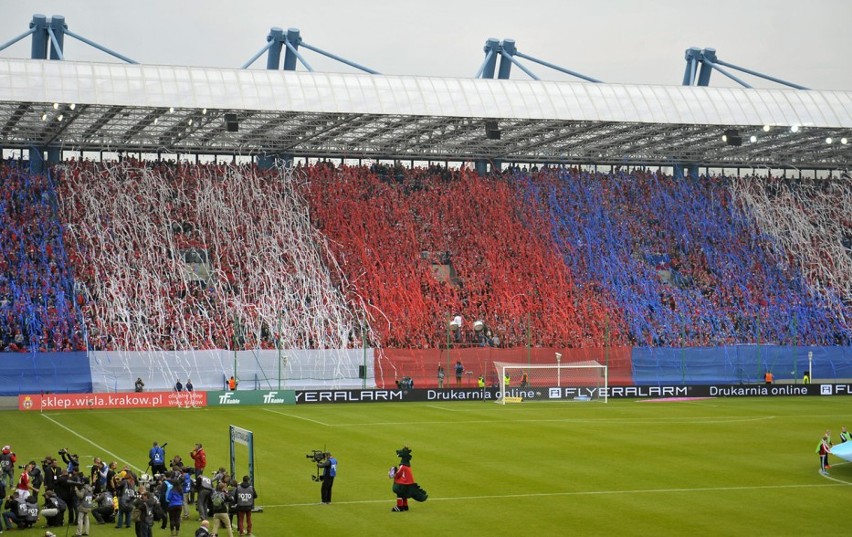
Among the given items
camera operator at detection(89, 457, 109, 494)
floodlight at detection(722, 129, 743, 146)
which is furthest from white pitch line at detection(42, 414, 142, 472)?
floodlight at detection(722, 129, 743, 146)

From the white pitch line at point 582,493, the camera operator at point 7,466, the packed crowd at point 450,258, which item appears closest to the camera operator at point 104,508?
the camera operator at point 7,466

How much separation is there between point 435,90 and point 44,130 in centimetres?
2157

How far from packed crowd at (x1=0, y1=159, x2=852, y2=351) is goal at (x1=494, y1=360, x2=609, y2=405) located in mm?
2447

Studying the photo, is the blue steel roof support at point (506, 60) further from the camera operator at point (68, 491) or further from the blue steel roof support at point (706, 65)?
the camera operator at point (68, 491)

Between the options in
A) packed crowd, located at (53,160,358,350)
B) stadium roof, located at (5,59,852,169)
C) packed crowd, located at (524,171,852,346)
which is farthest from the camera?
packed crowd, located at (524,171,852,346)

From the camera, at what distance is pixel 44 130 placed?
6456cm

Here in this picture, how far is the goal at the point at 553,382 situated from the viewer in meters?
57.7

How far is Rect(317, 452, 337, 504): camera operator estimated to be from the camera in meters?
27.4

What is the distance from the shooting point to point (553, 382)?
193 feet

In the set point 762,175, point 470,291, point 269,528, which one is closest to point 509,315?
point 470,291

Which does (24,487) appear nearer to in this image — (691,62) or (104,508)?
(104,508)

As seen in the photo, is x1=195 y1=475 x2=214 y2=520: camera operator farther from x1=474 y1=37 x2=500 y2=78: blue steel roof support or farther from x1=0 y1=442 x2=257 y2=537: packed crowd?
x1=474 y1=37 x2=500 y2=78: blue steel roof support

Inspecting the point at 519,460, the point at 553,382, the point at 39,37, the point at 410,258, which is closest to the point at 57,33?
the point at 39,37

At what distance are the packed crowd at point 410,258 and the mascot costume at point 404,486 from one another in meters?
31.0
